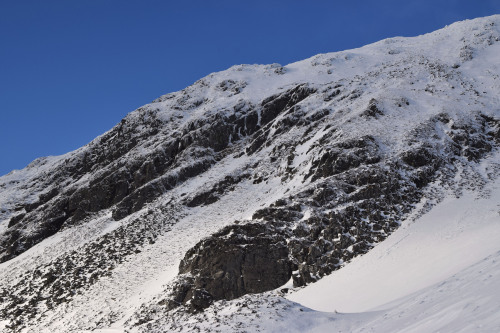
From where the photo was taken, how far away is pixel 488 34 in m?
60.8

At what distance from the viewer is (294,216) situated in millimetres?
28922

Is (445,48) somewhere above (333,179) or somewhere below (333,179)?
above

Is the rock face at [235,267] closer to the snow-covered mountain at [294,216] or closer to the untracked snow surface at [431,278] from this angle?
the snow-covered mountain at [294,216]

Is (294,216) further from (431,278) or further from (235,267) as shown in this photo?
(431,278)

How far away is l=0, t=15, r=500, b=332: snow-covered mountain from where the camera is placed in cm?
1676

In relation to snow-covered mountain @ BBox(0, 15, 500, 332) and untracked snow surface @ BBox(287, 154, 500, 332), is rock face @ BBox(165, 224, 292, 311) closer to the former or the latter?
snow-covered mountain @ BBox(0, 15, 500, 332)

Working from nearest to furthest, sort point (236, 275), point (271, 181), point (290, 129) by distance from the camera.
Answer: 1. point (236, 275)
2. point (271, 181)
3. point (290, 129)

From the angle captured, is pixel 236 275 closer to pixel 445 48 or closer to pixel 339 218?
pixel 339 218

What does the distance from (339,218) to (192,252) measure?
10.5 meters

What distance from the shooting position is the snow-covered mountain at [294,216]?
55.0 feet

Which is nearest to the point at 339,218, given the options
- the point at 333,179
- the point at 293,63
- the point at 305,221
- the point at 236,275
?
the point at 305,221

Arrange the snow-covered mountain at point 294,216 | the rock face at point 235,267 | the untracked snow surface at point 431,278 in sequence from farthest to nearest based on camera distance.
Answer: the rock face at point 235,267, the snow-covered mountain at point 294,216, the untracked snow surface at point 431,278

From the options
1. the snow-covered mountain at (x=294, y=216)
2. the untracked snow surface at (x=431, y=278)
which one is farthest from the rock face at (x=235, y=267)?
the untracked snow surface at (x=431, y=278)

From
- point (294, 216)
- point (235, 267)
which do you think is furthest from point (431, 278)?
point (235, 267)
